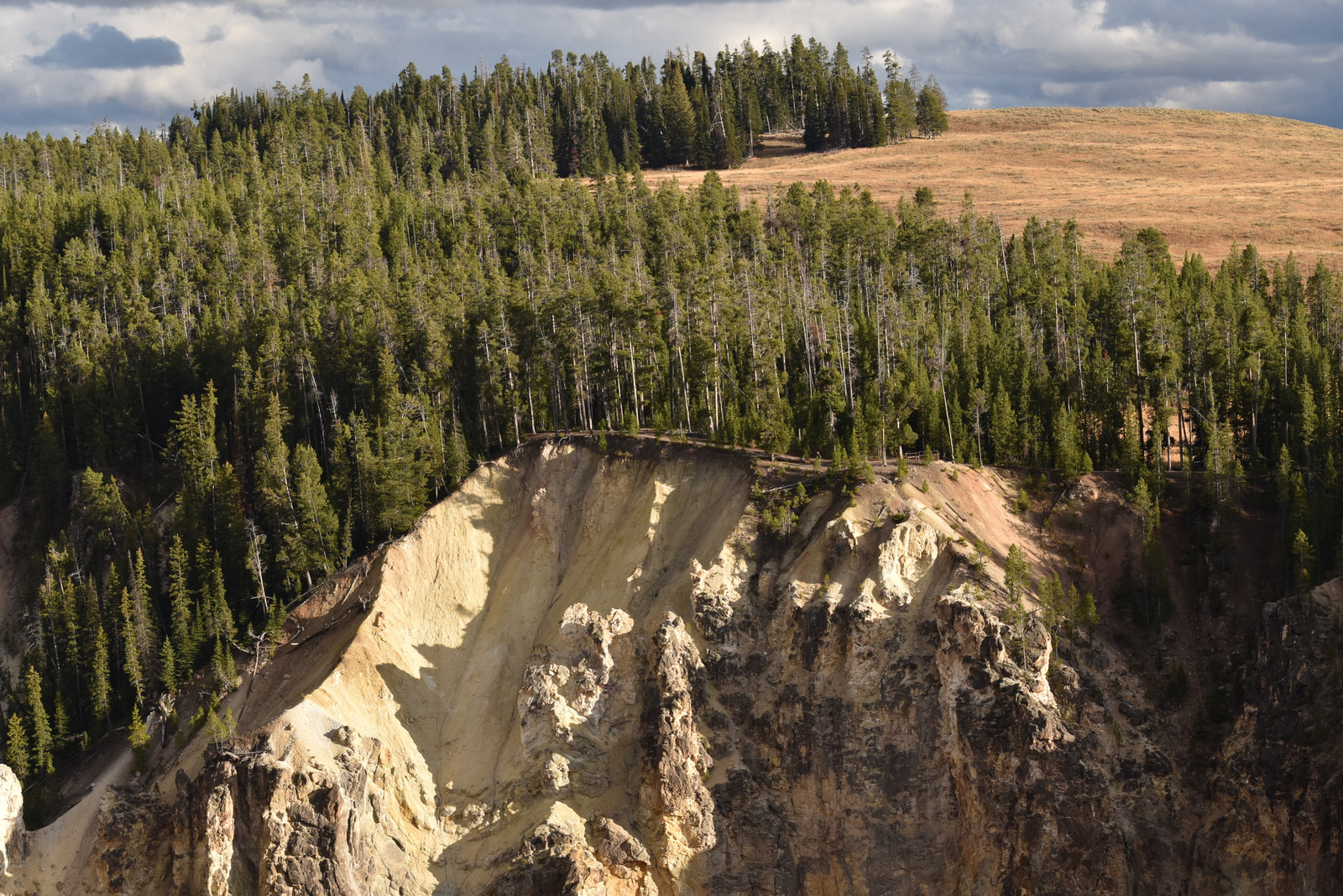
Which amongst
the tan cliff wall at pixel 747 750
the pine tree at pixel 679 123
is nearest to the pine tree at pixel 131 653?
the tan cliff wall at pixel 747 750

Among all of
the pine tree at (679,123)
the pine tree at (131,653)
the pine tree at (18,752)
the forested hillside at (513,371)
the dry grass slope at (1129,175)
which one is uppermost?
the pine tree at (679,123)

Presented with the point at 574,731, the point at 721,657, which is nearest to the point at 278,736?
the point at 574,731

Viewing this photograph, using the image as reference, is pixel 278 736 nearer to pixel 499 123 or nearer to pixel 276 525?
pixel 276 525

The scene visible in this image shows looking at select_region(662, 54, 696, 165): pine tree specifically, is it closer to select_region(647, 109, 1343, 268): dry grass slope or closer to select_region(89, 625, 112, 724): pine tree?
select_region(647, 109, 1343, 268): dry grass slope

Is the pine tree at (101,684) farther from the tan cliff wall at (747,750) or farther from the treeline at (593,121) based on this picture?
the treeline at (593,121)

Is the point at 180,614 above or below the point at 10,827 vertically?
above

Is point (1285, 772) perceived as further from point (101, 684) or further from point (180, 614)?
point (101, 684)

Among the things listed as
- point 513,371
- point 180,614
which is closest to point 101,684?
point 180,614
